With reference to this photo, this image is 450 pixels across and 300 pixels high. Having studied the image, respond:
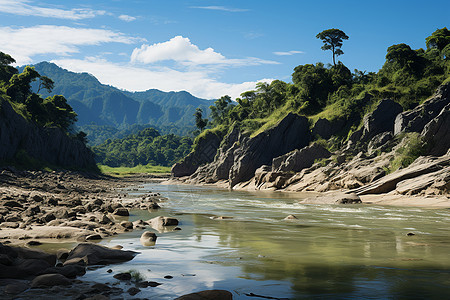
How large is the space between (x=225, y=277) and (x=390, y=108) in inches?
2606

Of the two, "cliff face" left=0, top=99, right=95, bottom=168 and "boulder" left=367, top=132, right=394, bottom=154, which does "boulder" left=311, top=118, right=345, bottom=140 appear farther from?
"cliff face" left=0, top=99, right=95, bottom=168

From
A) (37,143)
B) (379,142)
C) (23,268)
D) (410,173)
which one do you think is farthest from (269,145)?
(23,268)

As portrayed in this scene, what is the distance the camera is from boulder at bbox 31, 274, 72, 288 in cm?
747

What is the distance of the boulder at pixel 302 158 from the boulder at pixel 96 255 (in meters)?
56.5

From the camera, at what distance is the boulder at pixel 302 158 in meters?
65.4

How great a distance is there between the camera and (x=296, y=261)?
34.4 feet

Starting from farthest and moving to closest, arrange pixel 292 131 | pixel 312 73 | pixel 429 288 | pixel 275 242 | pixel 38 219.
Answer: pixel 312 73 → pixel 292 131 → pixel 38 219 → pixel 275 242 → pixel 429 288

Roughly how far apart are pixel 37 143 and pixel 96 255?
76459 millimetres

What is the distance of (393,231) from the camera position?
1672 cm

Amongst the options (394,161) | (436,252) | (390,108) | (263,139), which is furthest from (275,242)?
(263,139)

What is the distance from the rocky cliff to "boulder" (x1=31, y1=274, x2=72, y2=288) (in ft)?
105

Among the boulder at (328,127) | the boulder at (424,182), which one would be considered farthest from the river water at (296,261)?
the boulder at (328,127)

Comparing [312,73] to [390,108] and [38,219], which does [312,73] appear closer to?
[390,108]

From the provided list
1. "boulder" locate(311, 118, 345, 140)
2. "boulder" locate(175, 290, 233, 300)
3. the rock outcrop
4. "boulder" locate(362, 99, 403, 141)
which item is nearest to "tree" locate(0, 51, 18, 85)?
the rock outcrop
